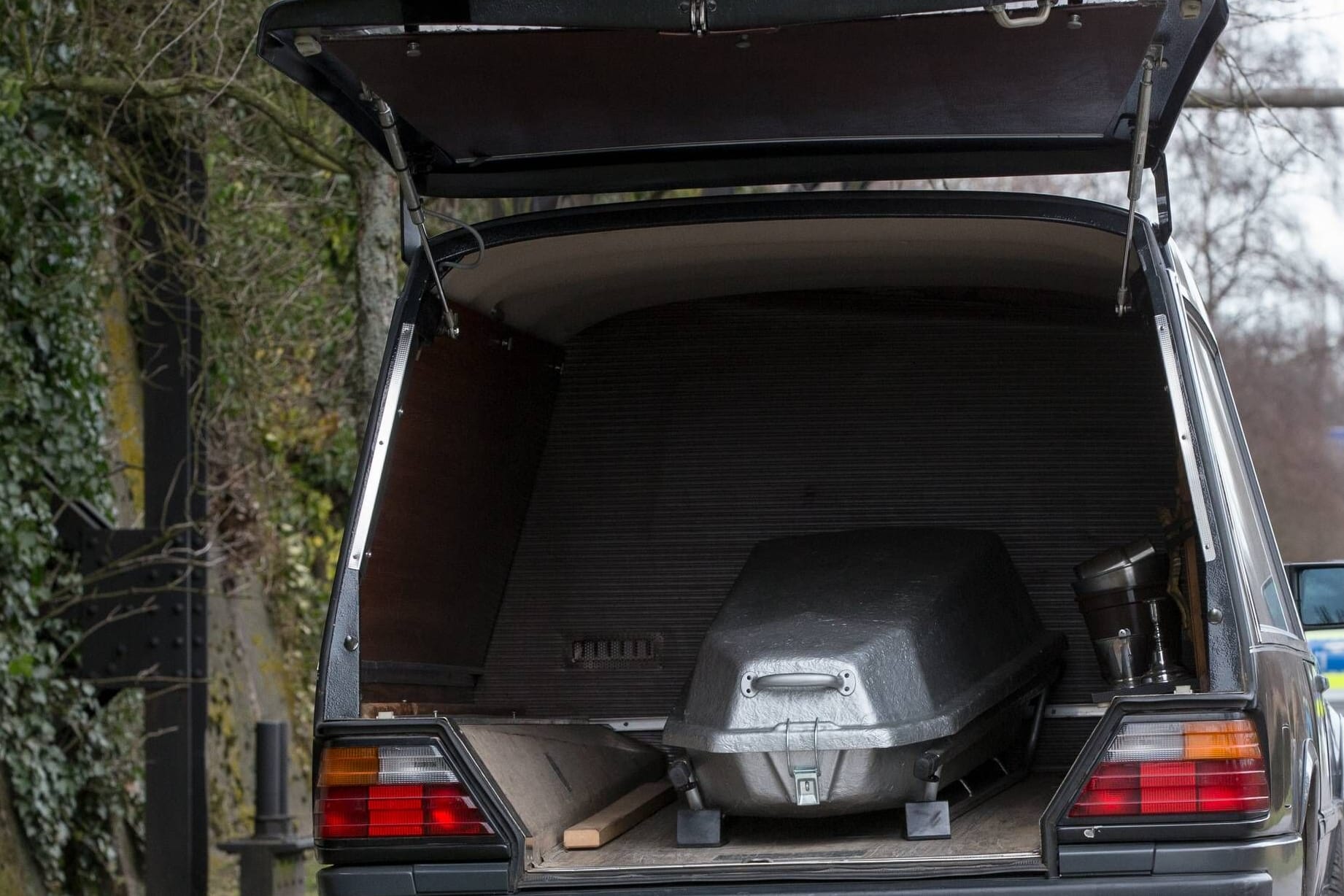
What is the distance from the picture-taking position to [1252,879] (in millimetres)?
2816

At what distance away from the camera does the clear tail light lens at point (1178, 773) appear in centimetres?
287

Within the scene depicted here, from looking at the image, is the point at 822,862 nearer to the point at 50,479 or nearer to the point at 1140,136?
the point at 1140,136

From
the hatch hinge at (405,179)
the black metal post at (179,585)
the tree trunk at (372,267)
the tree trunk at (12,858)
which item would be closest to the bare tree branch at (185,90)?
the tree trunk at (372,267)

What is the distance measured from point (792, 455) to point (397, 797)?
1.98m

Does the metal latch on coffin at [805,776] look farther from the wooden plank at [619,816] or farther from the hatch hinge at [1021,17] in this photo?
the hatch hinge at [1021,17]

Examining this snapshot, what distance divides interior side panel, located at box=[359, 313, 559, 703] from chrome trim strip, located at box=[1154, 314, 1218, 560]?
164cm

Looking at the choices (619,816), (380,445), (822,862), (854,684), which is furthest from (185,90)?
(822,862)

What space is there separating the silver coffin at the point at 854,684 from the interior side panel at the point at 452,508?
2.25 feet

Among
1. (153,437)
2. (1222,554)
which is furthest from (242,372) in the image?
(1222,554)

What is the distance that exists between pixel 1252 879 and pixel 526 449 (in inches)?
94.5

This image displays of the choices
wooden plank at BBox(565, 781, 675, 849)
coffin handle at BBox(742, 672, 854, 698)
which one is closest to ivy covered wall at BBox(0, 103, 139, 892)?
wooden plank at BBox(565, 781, 675, 849)

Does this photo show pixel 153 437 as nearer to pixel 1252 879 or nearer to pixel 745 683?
pixel 745 683

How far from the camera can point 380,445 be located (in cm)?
349

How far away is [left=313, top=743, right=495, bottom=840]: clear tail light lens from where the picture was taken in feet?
10.2
